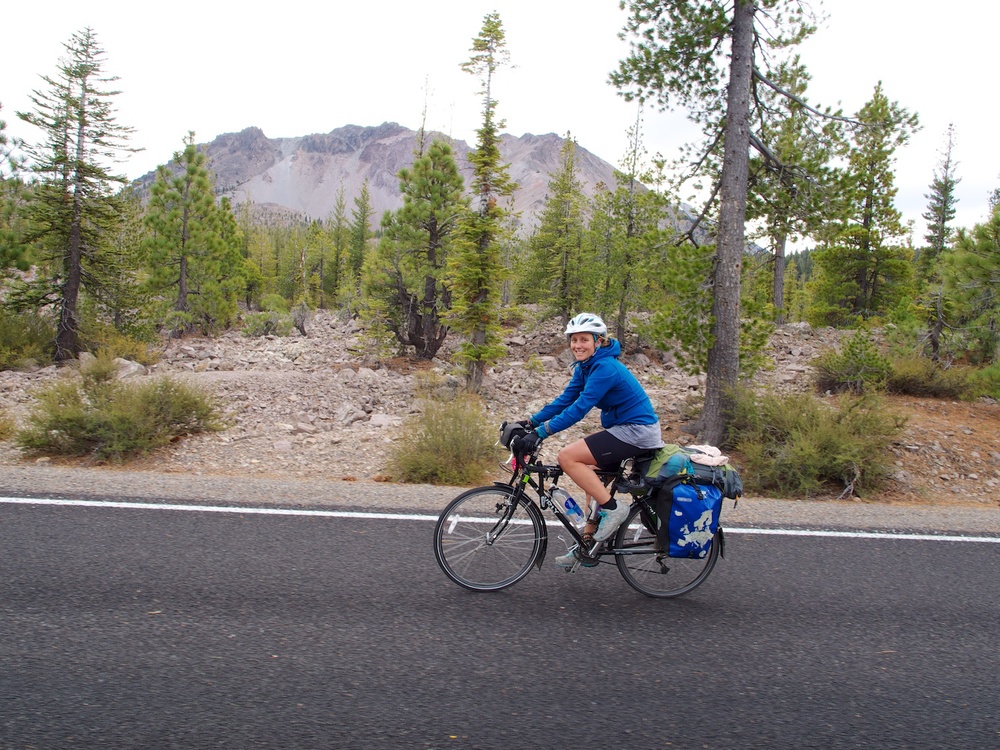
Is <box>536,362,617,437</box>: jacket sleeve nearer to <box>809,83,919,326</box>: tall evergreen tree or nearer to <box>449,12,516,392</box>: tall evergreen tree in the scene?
<box>449,12,516,392</box>: tall evergreen tree

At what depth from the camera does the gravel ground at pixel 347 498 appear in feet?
22.5

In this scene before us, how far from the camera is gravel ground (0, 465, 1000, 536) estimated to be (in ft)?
22.5

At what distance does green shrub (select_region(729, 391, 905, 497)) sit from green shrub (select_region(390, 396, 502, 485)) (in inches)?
163

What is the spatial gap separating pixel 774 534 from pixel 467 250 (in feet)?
49.8

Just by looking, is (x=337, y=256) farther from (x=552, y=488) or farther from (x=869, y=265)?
(x=552, y=488)


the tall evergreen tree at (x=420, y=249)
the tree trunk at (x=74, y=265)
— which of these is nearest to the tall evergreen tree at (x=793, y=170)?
the tall evergreen tree at (x=420, y=249)

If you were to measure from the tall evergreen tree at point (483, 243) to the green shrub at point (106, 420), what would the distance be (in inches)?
386

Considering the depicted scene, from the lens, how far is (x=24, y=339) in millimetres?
22969

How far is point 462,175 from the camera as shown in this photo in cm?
2653

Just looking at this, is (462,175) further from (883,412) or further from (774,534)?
(774,534)

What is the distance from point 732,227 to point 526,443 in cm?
878

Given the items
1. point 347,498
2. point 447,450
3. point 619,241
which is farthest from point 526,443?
point 619,241

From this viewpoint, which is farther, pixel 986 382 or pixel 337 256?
pixel 337 256

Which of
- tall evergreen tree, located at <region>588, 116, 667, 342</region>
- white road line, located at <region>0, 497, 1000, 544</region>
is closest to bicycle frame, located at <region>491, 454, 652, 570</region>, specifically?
white road line, located at <region>0, 497, 1000, 544</region>
